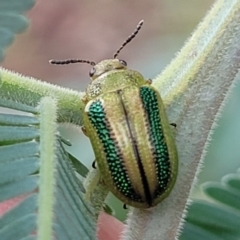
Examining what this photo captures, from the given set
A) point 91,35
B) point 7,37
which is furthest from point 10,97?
point 91,35

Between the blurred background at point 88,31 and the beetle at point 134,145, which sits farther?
the blurred background at point 88,31

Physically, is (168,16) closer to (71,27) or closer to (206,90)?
(71,27)

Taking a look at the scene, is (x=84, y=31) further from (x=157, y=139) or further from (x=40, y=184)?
(x=40, y=184)

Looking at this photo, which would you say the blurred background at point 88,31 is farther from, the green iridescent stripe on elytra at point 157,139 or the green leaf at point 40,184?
the green leaf at point 40,184

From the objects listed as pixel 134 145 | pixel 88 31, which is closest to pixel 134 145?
pixel 134 145

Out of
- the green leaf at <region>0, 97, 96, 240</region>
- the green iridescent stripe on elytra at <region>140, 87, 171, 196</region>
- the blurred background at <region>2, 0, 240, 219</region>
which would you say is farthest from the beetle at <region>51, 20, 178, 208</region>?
the blurred background at <region>2, 0, 240, 219</region>

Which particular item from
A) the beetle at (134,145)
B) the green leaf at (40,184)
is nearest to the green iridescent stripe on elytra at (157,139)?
the beetle at (134,145)
